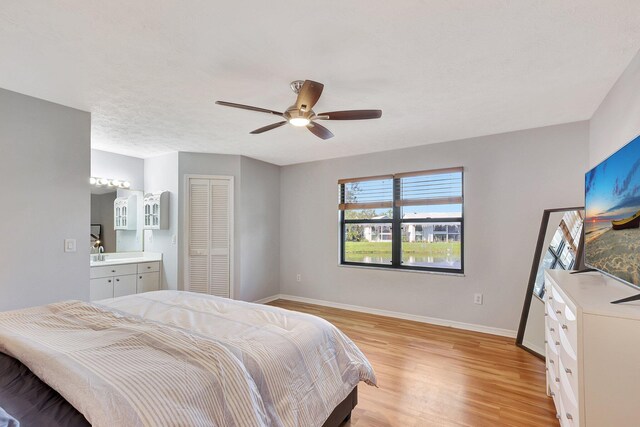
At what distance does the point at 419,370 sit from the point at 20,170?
375 centimetres

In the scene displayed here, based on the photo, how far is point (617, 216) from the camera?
1573mm

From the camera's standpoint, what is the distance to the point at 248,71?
2104 millimetres

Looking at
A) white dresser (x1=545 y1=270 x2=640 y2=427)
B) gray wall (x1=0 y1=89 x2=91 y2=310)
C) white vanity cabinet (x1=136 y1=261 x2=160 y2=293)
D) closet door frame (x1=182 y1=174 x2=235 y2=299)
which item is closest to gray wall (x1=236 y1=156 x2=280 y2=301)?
closet door frame (x1=182 y1=174 x2=235 y2=299)

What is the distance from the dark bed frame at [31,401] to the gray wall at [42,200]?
150 cm

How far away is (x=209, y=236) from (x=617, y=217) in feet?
14.0

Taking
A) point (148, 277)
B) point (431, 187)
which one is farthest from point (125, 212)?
point (431, 187)

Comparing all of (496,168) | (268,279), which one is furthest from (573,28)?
(268,279)

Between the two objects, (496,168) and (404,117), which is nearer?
(404,117)

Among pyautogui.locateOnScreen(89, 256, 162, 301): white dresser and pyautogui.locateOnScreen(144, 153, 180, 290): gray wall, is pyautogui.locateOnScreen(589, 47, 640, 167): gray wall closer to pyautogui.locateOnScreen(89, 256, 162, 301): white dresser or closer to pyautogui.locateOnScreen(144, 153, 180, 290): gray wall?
pyautogui.locateOnScreen(144, 153, 180, 290): gray wall

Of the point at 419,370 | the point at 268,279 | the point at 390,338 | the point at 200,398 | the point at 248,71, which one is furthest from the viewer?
the point at 268,279

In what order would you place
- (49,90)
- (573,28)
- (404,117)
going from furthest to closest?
(404,117) < (49,90) < (573,28)

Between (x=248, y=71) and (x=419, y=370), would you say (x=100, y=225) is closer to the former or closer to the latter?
(x=248, y=71)

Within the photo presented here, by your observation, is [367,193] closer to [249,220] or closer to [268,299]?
[249,220]

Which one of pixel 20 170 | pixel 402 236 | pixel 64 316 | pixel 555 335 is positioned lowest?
pixel 555 335
